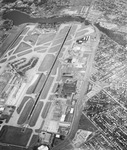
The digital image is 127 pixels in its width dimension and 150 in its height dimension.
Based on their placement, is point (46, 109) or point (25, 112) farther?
point (25, 112)

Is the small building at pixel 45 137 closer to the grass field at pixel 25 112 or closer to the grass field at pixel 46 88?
the grass field at pixel 25 112

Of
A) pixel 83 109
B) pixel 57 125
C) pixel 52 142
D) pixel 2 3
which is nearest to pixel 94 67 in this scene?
pixel 83 109

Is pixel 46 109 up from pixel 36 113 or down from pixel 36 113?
up

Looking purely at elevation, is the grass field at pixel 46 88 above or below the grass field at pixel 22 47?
below

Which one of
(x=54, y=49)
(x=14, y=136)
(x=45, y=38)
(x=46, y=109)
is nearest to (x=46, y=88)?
(x=46, y=109)

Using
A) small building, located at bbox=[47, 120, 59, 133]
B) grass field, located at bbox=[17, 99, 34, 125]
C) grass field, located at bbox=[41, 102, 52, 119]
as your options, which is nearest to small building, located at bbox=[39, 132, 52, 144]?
small building, located at bbox=[47, 120, 59, 133]

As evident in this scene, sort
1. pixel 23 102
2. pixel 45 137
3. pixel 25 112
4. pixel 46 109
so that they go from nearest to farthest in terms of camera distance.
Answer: pixel 45 137
pixel 46 109
pixel 25 112
pixel 23 102

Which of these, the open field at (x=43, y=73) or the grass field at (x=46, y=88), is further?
the grass field at (x=46, y=88)

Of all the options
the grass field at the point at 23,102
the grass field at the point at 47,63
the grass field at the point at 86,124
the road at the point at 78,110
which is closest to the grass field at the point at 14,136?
the grass field at the point at 23,102

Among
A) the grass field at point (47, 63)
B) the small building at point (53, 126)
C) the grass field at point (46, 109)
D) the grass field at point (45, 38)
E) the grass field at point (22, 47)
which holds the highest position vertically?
the grass field at point (45, 38)

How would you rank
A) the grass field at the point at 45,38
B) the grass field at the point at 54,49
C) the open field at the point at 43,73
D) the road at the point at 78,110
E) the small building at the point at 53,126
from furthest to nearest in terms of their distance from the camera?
the grass field at the point at 45,38, the grass field at the point at 54,49, the open field at the point at 43,73, the small building at the point at 53,126, the road at the point at 78,110

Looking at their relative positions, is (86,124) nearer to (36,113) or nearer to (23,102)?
(36,113)

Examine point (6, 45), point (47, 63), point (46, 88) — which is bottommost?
point (46, 88)
